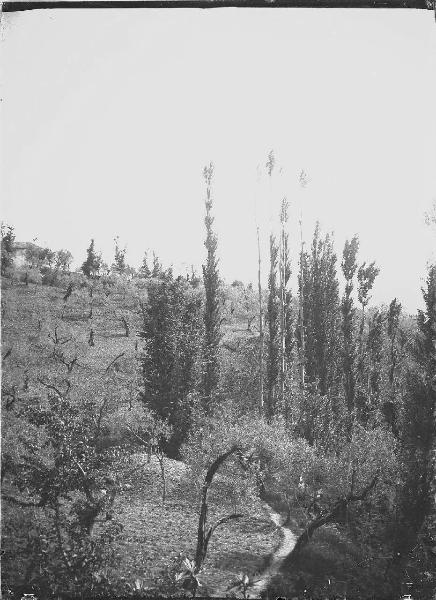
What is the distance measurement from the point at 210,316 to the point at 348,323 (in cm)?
846

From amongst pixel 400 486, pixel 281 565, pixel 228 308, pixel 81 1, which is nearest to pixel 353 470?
pixel 400 486

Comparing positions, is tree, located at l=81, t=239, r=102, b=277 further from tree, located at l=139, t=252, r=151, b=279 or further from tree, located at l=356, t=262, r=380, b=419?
tree, located at l=356, t=262, r=380, b=419

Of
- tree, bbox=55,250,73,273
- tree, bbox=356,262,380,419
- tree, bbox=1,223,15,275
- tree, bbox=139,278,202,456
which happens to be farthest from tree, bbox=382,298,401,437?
tree, bbox=55,250,73,273

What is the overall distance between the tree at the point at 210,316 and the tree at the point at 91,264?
2491 centimetres

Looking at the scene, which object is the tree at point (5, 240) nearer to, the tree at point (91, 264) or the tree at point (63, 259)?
the tree at point (91, 264)

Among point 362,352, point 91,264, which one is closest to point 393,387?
point 362,352

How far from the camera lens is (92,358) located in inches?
1112

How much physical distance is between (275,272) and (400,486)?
1450 centimetres

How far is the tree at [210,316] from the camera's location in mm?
23219

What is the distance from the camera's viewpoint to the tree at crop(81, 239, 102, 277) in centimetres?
4678

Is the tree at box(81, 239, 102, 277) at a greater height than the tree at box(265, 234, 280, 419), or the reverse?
the tree at box(81, 239, 102, 277)

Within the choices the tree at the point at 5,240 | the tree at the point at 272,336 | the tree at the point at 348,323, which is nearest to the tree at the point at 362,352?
the tree at the point at 348,323

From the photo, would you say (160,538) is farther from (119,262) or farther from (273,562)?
(119,262)

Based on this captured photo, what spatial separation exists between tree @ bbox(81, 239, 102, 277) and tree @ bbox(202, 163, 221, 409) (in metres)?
24.9
